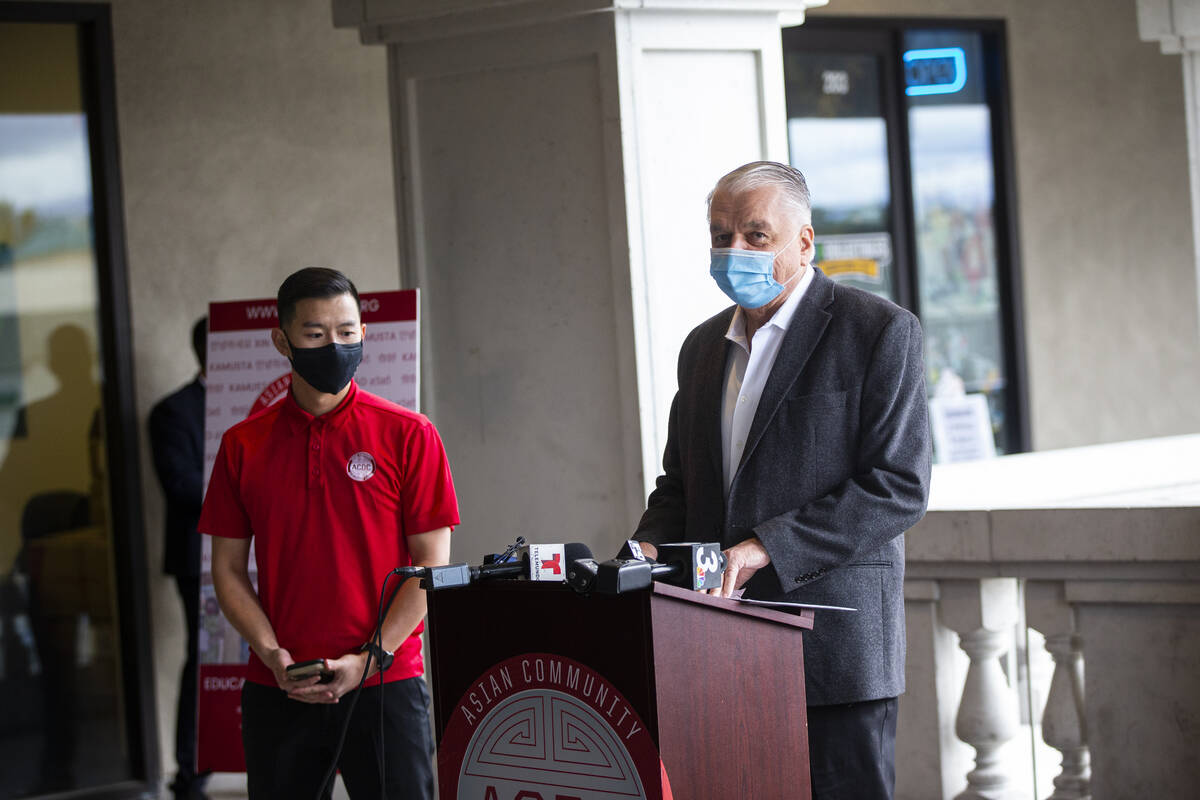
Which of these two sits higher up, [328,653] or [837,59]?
[837,59]

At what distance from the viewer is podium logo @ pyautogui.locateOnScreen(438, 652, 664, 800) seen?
1.95 meters

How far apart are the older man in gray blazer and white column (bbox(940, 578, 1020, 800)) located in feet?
2.93

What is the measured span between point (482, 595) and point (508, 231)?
2.01 m

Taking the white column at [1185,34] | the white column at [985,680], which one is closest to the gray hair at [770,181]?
the white column at [985,680]

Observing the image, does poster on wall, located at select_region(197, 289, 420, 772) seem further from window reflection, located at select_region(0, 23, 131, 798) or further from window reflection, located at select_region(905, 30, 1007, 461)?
window reflection, located at select_region(905, 30, 1007, 461)

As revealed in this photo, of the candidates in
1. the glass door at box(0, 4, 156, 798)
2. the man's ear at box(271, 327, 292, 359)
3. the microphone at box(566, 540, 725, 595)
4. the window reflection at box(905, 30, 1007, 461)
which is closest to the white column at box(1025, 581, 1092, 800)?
the microphone at box(566, 540, 725, 595)

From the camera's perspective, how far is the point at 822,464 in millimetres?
2514

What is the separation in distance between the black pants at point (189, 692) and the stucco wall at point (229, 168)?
0.39m

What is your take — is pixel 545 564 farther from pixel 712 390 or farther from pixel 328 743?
pixel 328 743

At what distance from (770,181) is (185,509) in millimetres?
3195

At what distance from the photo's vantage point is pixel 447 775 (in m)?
2.12

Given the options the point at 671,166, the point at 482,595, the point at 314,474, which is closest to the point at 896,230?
the point at 671,166

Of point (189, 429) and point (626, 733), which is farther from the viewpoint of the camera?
point (189, 429)

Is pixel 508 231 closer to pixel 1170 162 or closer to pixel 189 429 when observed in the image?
pixel 189 429
